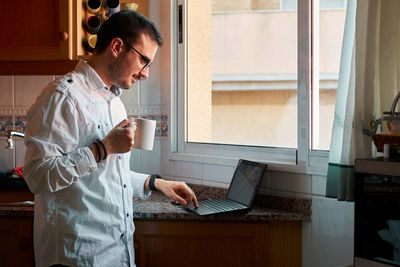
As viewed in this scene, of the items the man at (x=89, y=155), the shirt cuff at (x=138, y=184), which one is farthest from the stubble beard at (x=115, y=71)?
the shirt cuff at (x=138, y=184)

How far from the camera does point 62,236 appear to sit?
1466mm

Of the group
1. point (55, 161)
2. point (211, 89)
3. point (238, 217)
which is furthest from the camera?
point (211, 89)

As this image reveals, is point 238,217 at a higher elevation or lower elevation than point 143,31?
lower

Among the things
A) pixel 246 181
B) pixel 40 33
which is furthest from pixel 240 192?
pixel 40 33

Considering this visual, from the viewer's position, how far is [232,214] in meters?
1.89

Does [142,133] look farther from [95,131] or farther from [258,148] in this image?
[258,148]

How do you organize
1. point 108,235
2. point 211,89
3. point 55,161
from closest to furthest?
point 55,161 < point 108,235 < point 211,89

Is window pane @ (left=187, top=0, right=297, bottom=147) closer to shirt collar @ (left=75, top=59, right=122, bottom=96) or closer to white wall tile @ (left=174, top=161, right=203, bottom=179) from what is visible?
white wall tile @ (left=174, top=161, right=203, bottom=179)

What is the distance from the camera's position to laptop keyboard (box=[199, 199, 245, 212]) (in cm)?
193

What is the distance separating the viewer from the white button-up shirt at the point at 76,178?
4.54ft

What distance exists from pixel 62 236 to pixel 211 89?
1269 millimetres

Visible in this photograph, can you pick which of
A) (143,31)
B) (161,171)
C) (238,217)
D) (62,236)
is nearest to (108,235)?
(62,236)

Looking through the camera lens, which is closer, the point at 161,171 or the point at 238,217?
the point at 238,217

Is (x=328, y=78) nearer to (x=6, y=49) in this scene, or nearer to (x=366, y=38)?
(x=366, y=38)
